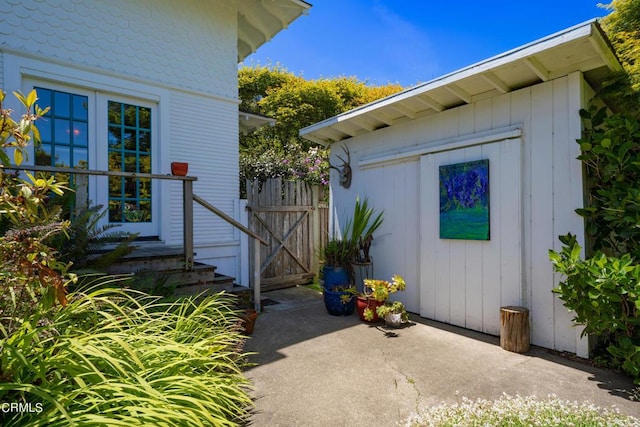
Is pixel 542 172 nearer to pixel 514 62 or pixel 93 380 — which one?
pixel 514 62

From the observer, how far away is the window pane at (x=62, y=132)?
13.9 ft

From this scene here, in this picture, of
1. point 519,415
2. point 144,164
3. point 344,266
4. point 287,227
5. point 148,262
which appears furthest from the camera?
point 287,227

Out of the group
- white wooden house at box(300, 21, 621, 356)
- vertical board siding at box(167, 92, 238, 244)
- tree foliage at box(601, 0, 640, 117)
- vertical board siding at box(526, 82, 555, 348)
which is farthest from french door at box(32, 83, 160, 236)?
tree foliage at box(601, 0, 640, 117)

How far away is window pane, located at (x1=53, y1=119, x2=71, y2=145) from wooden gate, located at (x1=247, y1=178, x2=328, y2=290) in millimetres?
2554

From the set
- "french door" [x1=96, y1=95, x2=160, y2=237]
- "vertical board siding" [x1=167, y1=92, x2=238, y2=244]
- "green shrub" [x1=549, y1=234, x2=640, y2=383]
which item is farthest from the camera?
"vertical board siding" [x1=167, y1=92, x2=238, y2=244]

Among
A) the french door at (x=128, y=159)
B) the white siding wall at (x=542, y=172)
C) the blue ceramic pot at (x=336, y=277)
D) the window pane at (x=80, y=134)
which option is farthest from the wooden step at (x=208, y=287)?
the white siding wall at (x=542, y=172)

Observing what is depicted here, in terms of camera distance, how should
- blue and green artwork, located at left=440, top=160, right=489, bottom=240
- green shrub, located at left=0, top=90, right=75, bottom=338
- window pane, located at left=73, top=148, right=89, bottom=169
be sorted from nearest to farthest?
green shrub, located at left=0, top=90, right=75, bottom=338
blue and green artwork, located at left=440, top=160, right=489, bottom=240
window pane, located at left=73, top=148, right=89, bottom=169

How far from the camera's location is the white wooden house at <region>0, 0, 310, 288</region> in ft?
13.5

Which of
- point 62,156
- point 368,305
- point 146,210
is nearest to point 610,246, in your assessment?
point 368,305

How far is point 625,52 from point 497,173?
1.61m

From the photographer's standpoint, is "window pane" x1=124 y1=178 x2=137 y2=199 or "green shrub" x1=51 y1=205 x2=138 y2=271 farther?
"window pane" x1=124 y1=178 x2=137 y2=199

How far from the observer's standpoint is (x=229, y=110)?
5.64m

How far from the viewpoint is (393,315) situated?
4043 mm

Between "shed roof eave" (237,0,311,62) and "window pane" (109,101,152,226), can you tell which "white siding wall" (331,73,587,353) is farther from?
"window pane" (109,101,152,226)
